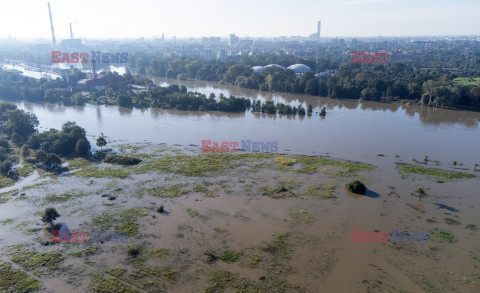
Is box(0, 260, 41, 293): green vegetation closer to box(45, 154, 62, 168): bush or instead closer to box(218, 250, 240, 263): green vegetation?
box(218, 250, 240, 263): green vegetation

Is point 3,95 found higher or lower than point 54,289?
higher

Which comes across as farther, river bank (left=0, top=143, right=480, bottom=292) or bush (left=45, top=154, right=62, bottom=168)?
bush (left=45, top=154, right=62, bottom=168)

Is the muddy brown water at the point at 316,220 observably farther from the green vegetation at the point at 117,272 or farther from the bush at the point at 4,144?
the bush at the point at 4,144

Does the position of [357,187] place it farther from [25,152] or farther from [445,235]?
[25,152]

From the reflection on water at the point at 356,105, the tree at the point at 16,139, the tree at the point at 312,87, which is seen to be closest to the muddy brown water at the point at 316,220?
the tree at the point at 16,139

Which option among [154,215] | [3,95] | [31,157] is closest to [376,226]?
[154,215]

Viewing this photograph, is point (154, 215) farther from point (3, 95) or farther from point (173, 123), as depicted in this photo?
point (3, 95)

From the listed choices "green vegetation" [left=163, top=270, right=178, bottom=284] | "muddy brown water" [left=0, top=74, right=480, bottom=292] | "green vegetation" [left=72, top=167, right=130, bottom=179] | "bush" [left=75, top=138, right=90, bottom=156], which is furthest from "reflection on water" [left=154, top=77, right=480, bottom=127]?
"green vegetation" [left=163, top=270, right=178, bottom=284]

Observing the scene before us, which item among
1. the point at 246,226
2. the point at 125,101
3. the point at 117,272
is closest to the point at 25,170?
the point at 117,272
